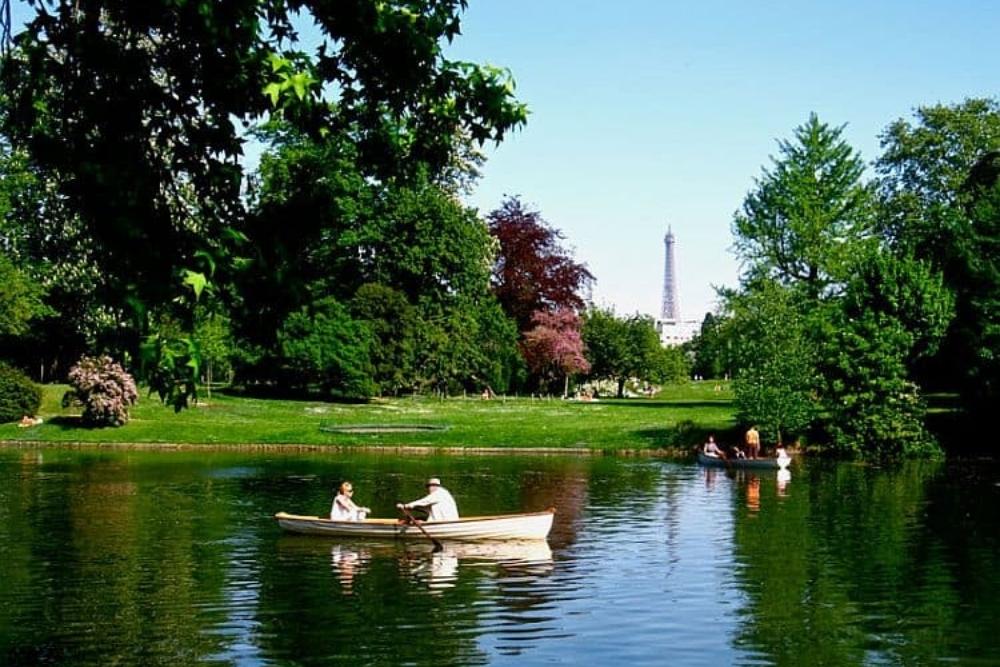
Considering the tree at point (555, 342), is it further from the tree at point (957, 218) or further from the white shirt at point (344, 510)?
the white shirt at point (344, 510)

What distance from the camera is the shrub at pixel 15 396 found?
66.2 metres

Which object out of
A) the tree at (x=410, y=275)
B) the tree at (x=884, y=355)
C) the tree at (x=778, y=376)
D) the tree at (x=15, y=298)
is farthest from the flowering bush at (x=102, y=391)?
the tree at (x=884, y=355)

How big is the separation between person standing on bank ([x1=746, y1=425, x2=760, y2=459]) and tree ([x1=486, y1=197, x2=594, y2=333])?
137 feet

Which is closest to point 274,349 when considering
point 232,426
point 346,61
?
point 346,61

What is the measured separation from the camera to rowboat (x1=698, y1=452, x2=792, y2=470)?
177 feet

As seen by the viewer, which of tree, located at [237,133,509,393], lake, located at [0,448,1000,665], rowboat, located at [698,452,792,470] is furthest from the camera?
tree, located at [237,133,509,393]

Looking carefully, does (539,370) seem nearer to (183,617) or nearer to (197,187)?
(183,617)

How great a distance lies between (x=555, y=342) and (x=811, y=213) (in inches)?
1016

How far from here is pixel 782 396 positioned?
6178cm

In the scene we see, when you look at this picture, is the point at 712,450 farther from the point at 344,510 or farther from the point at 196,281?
the point at 196,281

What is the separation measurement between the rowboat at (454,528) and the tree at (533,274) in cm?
6920

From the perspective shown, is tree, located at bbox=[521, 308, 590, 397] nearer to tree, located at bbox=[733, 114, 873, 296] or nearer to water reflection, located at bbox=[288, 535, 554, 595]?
tree, located at bbox=[733, 114, 873, 296]

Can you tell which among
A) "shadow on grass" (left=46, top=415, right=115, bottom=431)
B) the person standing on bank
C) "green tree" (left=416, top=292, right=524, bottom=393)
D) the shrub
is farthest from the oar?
"green tree" (left=416, top=292, right=524, bottom=393)

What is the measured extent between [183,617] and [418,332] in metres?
63.9
